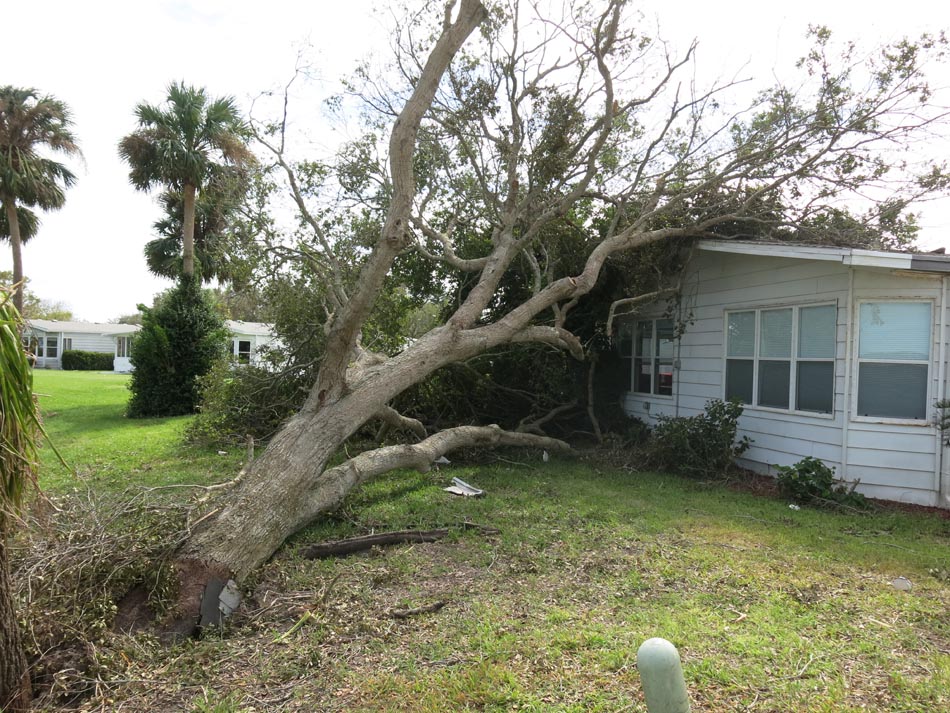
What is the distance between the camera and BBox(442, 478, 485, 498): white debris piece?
25.0 feet

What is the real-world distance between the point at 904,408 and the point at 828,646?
4909 millimetres

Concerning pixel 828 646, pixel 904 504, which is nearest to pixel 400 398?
pixel 904 504

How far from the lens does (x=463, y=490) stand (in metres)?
7.78

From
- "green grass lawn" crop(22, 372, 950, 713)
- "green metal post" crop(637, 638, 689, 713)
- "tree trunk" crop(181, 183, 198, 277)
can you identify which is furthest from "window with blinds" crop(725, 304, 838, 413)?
"tree trunk" crop(181, 183, 198, 277)

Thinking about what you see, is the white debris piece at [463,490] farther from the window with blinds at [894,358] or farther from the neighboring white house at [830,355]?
the window with blinds at [894,358]

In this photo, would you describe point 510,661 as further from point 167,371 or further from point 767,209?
point 167,371

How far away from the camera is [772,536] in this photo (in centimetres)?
607

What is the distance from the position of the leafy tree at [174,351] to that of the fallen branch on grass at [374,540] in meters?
12.1

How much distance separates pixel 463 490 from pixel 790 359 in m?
4.97

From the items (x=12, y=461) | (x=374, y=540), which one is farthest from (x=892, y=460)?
(x=12, y=461)

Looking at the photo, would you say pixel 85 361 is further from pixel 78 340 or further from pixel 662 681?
pixel 662 681

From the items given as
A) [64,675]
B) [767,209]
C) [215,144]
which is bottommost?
[64,675]

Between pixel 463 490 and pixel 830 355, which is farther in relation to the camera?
pixel 830 355

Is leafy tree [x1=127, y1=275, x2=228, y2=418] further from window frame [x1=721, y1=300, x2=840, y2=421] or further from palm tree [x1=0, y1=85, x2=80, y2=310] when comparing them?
window frame [x1=721, y1=300, x2=840, y2=421]
